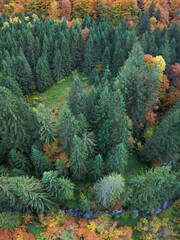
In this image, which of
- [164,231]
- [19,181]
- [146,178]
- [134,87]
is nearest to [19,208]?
[19,181]

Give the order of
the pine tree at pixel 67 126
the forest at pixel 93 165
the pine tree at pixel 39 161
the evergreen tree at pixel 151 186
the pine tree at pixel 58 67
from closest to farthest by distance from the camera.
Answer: the evergreen tree at pixel 151 186, the forest at pixel 93 165, the pine tree at pixel 67 126, the pine tree at pixel 39 161, the pine tree at pixel 58 67

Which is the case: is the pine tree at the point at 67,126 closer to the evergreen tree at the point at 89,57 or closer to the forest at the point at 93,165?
the forest at the point at 93,165

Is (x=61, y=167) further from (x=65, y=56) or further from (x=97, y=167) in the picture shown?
(x=65, y=56)

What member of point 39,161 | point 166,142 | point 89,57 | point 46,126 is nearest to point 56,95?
point 89,57

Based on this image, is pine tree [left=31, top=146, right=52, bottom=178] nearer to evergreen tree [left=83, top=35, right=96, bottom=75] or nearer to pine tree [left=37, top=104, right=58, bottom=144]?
pine tree [left=37, top=104, right=58, bottom=144]

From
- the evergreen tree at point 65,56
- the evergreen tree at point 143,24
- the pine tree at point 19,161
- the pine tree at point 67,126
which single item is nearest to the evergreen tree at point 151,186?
the pine tree at point 67,126

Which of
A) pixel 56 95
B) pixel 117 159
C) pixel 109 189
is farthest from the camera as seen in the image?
pixel 56 95
